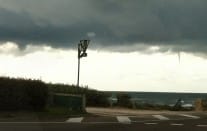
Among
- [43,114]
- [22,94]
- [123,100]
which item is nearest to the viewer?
[43,114]

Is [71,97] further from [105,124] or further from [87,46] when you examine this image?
[105,124]

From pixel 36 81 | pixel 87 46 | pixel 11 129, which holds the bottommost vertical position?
pixel 11 129

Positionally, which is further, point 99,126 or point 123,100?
point 123,100

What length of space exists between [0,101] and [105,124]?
7.28m

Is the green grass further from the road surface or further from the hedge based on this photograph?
the road surface

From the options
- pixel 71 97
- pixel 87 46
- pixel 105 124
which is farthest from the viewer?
pixel 87 46

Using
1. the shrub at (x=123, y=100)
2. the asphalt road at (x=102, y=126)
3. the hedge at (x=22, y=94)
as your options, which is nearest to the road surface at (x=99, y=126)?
the asphalt road at (x=102, y=126)

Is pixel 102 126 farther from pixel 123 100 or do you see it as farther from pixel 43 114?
pixel 123 100

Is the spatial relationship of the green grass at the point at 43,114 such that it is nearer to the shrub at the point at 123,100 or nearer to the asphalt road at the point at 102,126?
the asphalt road at the point at 102,126

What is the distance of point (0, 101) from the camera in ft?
106

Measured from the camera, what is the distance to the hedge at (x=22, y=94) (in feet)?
106

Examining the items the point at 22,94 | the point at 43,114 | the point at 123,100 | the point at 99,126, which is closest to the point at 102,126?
the point at 99,126

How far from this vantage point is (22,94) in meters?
33.0

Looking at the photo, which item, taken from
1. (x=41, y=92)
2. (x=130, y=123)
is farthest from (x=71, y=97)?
(x=130, y=123)
